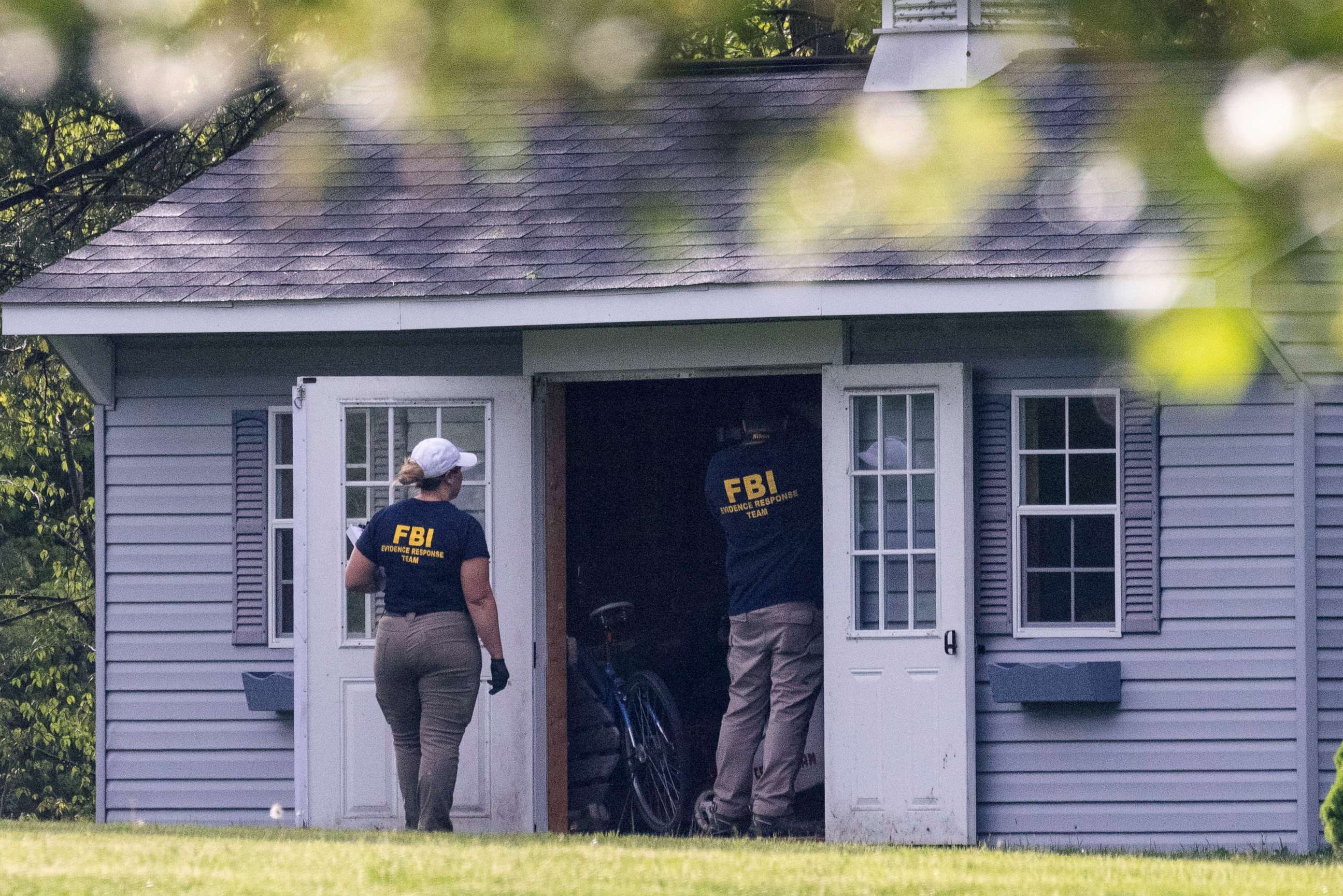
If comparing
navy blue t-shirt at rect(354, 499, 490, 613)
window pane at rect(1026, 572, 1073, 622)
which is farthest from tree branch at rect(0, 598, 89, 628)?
window pane at rect(1026, 572, 1073, 622)

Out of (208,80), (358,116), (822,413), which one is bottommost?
(822,413)

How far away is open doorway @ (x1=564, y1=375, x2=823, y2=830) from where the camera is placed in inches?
414

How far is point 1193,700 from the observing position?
8.29 meters

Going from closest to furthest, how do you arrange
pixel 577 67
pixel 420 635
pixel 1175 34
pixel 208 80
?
1. pixel 1175 34
2. pixel 577 67
3. pixel 208 80
4. pixel 420 635

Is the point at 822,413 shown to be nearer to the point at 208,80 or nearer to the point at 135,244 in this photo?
the point at 135,244

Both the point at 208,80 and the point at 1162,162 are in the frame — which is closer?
the point at 1162,162

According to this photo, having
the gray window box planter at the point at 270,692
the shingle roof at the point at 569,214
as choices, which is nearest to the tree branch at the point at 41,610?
the shingle roof at the point at 569,214

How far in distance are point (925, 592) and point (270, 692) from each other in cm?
323

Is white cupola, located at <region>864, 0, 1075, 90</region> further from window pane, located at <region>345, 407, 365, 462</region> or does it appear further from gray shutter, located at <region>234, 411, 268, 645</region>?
gray shutter, located at <region>234, 411, 268, 645</region>

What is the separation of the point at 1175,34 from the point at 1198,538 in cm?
→ 597

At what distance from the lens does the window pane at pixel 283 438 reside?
30.1 ft

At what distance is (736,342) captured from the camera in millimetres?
8570

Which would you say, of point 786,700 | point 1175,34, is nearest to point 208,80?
point 1175,34

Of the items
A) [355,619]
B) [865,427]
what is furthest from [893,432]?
[355,619]
